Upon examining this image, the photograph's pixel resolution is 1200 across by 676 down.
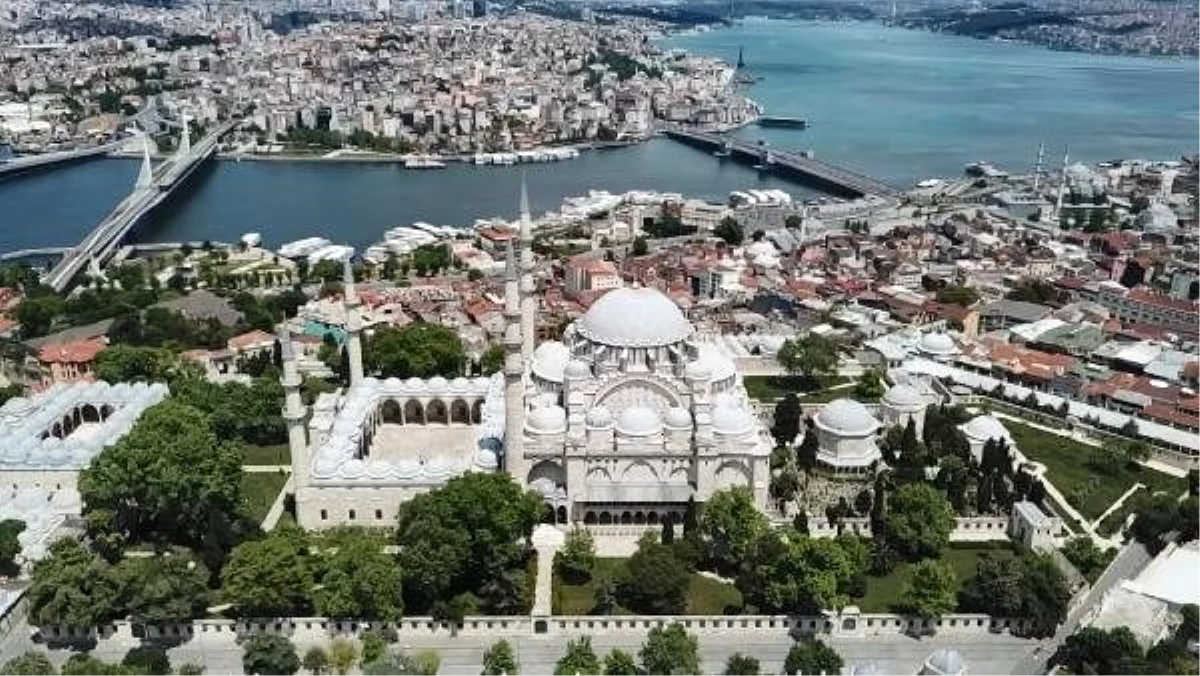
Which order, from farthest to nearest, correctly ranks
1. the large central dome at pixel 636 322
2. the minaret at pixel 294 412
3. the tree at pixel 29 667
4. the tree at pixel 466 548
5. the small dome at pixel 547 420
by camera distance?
the large central dome at pixel 636 322 < the small dome at pixel 547 420 < the minaret at pixel 294 412 < the tree at pixel 466 548 < the tree at pixel 29 667

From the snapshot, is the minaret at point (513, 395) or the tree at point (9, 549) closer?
the tree at point (9, 549)

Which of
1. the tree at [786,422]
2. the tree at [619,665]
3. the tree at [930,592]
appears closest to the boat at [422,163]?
the tree at [786,422]

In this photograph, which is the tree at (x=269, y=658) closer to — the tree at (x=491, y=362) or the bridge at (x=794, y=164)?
the tree at (x=491, y=362)

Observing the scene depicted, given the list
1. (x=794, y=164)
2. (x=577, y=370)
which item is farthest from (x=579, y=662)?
(x=794, y=164)

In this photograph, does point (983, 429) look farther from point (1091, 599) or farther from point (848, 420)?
point (1091, 599)

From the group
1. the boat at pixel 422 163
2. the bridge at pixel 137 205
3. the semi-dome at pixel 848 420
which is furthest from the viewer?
the boat at pixel 422 163

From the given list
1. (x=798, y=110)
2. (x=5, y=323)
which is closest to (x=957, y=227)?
(x=5, y=323)

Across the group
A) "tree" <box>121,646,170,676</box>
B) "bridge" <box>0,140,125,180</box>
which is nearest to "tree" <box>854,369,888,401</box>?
"tree" <box>121,646,170,676</box>
